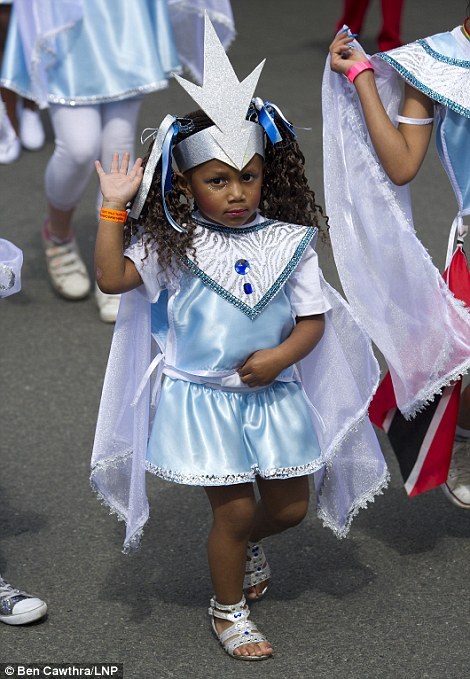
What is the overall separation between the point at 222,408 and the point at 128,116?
2170mm

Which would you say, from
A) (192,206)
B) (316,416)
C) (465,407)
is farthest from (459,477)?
(192,206)

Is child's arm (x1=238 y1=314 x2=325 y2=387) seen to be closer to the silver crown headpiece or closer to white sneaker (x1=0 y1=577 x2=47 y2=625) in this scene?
the silver crown headpiece

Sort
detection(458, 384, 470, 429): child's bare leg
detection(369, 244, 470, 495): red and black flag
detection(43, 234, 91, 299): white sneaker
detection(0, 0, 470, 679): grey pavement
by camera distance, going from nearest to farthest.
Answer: detection(0, 0, 470, 679): grey pavement, detection(369, 244, 470, 495): red and black flag, detection(458, 384, 470, 429): child's bare leg, detection(43, 234, 91, 299): white sneaker

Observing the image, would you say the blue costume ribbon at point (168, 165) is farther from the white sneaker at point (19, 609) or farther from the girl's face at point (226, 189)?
the white sneaker at point (19, 609)

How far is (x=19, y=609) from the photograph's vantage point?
2.99 meters

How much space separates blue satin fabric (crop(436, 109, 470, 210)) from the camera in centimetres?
Result: 313

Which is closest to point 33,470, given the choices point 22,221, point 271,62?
point 22,221

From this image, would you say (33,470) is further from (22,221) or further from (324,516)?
(22,221)

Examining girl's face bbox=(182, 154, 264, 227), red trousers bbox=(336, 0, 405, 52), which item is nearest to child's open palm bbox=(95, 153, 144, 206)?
girl's face bbox=(182, 154, 264, 227)

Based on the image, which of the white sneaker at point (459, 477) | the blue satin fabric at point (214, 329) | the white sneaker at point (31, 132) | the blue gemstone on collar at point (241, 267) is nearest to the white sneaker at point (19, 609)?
the blue satin fabric at point (214, 329)

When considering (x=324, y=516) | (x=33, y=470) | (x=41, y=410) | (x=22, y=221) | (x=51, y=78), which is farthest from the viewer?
(x=22, y=221)

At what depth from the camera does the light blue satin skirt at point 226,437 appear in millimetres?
2775

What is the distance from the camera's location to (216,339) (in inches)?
110

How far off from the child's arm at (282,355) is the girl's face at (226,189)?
0.96 ft
